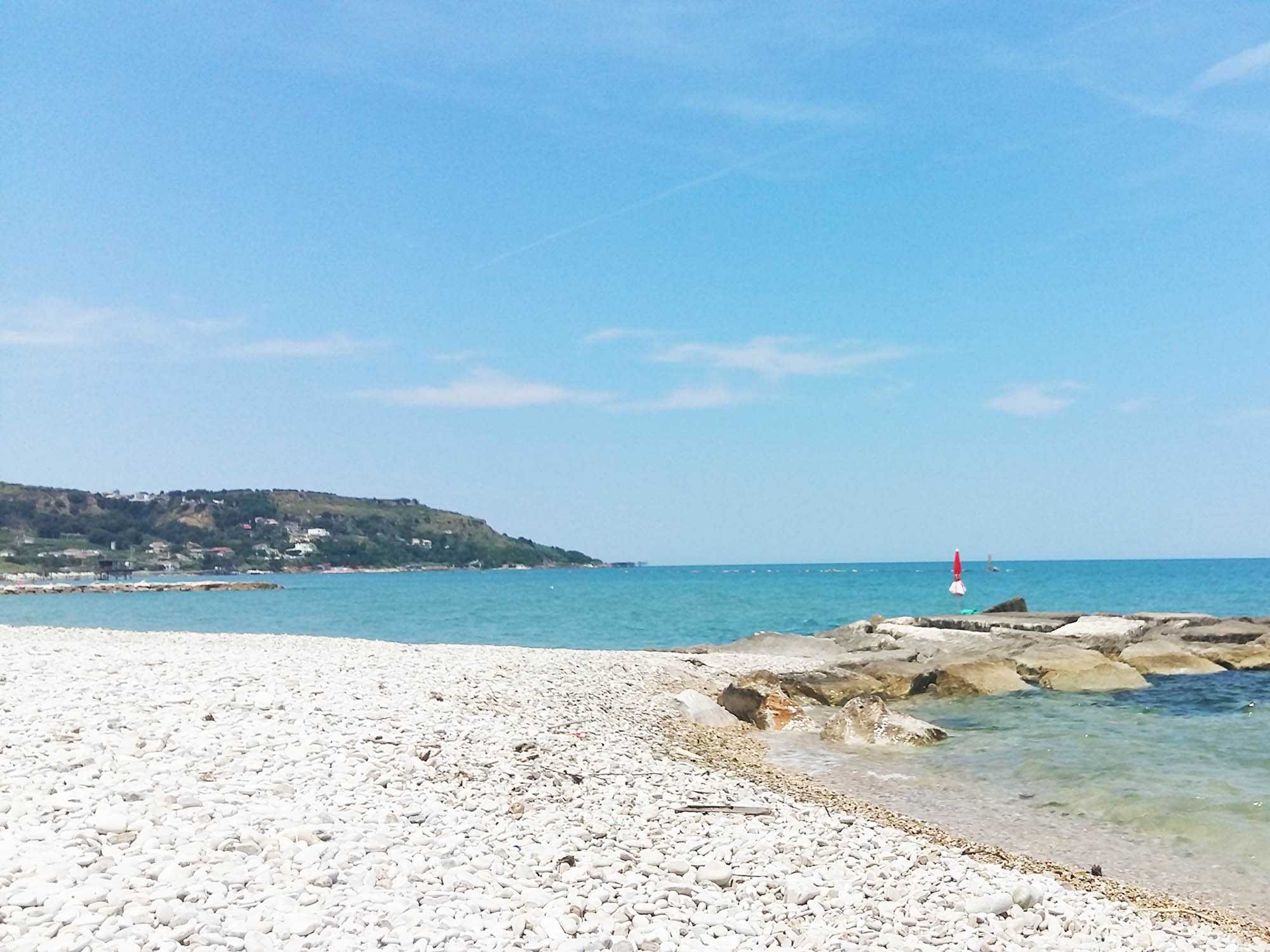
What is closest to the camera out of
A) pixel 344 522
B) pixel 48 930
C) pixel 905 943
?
pixel 48 930

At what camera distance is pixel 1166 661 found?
22625 mm

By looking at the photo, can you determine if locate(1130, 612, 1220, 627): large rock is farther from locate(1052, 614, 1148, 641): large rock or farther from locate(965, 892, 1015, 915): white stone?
locate(965, 892, 1015, 915): white stone

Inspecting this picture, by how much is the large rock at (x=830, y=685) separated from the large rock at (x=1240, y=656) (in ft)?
31.8

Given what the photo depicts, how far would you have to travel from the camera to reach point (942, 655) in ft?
72.8

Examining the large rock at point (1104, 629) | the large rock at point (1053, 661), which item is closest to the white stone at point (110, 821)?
the large rock at point (1053, 661)

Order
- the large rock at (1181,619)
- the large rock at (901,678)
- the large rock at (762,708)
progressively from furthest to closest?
the large rock at (1181,619)
the large rock at (901,678)
the large rock at (762,708)

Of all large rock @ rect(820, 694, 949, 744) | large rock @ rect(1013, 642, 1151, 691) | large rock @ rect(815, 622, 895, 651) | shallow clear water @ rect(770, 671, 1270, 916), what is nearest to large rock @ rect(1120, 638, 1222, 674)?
large rock @ rect(1013, 642, 1151, 691)

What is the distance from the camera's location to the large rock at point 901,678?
19594 mm

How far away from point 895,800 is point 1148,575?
402 ft

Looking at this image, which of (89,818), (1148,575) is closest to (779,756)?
(89,818)

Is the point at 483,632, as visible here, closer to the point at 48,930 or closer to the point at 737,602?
the point at 737,602

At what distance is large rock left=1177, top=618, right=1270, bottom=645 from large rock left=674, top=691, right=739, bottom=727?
55.0ft

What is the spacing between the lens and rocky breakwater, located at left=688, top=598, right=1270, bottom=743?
52.9ft

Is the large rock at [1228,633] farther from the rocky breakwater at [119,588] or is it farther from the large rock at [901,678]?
the rocky breakwater at [119,588]
